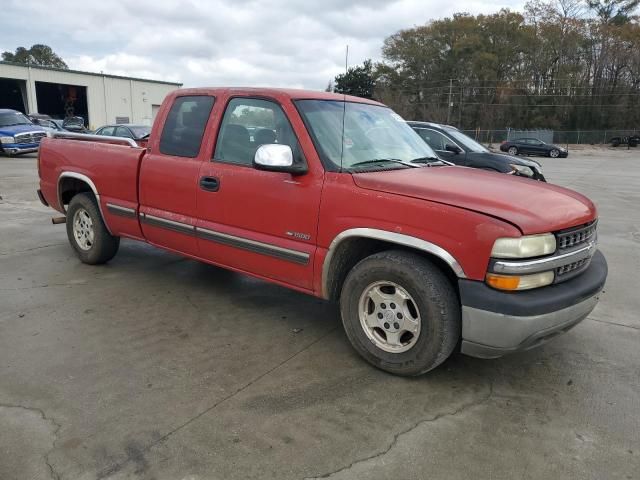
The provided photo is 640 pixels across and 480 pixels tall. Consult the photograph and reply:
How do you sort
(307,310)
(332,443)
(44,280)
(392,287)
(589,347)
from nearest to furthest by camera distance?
(332,443)
(392,287)
(589,347)
(307,310)
(44,280)

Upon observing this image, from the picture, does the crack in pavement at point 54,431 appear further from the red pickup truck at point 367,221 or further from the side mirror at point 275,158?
the side mirror at point 275,158

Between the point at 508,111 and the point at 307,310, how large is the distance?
241 ft

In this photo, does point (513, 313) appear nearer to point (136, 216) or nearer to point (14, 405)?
point (14, 405)

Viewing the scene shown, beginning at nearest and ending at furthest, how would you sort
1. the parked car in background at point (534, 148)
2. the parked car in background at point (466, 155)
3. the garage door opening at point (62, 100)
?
the parked car in background at point (466, 155), the parked car in background at point (534, 148), the garage door opening at point (62, 100)

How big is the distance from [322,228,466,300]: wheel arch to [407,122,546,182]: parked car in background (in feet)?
22.8

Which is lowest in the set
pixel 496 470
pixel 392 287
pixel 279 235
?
pixel 496 470

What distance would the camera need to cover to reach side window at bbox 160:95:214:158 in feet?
14.5

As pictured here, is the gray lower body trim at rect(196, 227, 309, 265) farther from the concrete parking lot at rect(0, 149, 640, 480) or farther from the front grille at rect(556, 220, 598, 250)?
the front grille at rect(556, 220, 598, 250)

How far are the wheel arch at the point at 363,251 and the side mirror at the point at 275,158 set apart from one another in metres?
0.61

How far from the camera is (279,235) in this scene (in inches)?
151

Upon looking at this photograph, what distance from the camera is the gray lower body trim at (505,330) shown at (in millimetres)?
2932

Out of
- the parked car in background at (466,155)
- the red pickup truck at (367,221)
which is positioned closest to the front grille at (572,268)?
the red pickup truck at (367,221)

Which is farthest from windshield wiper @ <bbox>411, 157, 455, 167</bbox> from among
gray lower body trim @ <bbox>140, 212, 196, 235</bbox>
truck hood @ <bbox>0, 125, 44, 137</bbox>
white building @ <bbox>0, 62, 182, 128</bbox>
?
white building @ <bbox>0, 62, 182, 128</bbox>

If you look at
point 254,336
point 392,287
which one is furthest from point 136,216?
point 392,287
